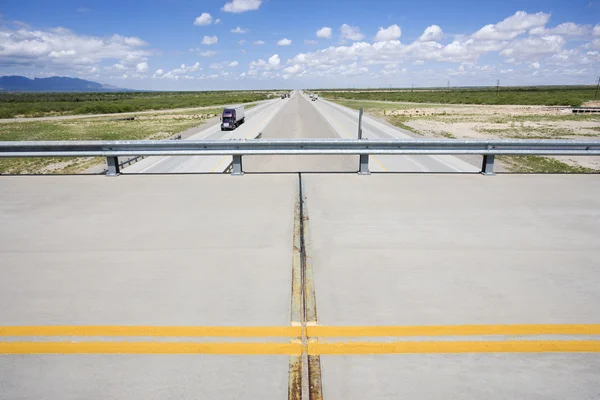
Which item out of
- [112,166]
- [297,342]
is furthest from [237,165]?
[297,342]

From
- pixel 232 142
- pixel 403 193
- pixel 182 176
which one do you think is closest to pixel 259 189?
pixel 232 142

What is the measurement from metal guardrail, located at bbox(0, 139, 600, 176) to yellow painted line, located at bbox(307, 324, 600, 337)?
5.36 metres

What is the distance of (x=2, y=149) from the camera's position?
8273 millimetres

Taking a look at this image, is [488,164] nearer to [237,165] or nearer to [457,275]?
[457,275]

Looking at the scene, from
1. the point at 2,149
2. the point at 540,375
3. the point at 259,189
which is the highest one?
the point at 2,149

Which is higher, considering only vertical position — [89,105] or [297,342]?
[89,105]

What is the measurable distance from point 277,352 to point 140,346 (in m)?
1.14

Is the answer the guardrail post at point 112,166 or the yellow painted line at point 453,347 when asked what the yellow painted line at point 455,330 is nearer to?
the yellow painted line at point 453,347

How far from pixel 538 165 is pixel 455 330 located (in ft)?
44.3

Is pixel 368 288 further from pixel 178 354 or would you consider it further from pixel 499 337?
pixel 178 354

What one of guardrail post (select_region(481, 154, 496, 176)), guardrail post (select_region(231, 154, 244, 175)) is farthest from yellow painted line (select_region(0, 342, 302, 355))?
guardrail post (select_region(481, 154, 496, 176))

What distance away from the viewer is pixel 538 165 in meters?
14.0

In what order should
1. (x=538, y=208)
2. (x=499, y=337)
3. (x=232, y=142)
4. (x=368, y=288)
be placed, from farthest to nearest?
(x=232, y=142) < (x=538, y=208) < (x=368, y=288) < (x=499, y=337)

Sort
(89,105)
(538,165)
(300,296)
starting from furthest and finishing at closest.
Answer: (89,105) < (538,165) < (300,296)
